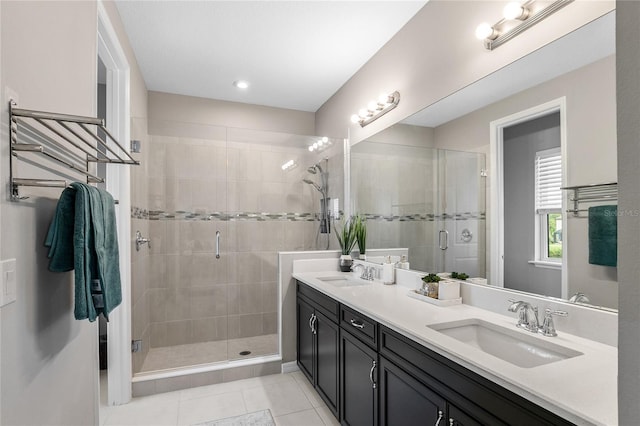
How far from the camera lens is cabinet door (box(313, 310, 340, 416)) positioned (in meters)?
2.11

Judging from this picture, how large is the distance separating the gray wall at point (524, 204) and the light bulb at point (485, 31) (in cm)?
50

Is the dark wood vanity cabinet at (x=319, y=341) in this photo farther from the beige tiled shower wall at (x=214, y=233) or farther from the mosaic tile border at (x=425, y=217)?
the mosaic tile border at (x=425, y=217)

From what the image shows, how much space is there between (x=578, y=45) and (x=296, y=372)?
9.23 feet

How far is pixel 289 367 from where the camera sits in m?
2.89

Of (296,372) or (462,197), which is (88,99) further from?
(296,372)

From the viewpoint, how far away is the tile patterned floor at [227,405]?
2207 mm

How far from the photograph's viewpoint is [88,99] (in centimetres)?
167

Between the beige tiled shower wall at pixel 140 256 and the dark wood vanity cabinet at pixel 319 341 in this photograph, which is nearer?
the dark wood vanity cabinet at pixel 319 341

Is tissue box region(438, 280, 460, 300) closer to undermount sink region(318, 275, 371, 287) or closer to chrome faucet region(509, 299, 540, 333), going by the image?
chrome faucet region(509, 299, 540, 333)

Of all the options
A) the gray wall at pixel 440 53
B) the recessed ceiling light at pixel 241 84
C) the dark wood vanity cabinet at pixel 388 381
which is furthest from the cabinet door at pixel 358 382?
the recessed ceiling light at pixel 241 84

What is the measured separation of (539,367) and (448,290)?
2.57 feet

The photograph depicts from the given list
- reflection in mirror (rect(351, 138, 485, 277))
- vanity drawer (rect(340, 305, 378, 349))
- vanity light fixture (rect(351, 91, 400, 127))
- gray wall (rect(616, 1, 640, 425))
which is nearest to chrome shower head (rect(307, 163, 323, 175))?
reflection in mirror (rect(351, 138, 485, 277))

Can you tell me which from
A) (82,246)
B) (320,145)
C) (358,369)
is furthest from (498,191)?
(320,145)

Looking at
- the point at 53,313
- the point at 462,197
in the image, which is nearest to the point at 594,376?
the point at 462,197
